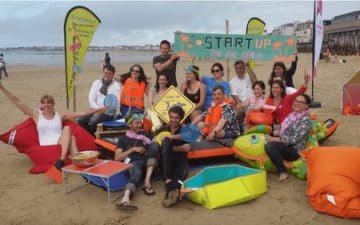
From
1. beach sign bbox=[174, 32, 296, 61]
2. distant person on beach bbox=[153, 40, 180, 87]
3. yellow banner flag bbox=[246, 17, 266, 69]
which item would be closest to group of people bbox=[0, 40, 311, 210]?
distant person on beach bbox=[153, 40, 180, 87]

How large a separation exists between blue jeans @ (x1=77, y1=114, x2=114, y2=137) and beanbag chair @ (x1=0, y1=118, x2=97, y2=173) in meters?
0.59

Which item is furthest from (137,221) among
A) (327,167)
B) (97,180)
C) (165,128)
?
(327,167)

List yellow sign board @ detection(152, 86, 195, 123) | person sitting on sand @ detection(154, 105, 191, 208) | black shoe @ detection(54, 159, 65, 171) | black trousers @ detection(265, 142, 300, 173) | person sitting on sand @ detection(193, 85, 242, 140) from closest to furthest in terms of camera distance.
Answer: person sitting on sand @ detection(154, 105, 191, 208) → black trousers @ detection(265, 142, 300, 173) → black shoe @ detection(54, 159, 65, 171) → person sitting on sand @ detection(193, 85, 242, 140) → yellow sign board @ detection(152, 86, 195, 123)

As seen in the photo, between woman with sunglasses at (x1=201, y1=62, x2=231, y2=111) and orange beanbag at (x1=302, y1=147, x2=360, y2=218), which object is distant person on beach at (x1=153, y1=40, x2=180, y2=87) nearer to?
woman with sunglasses at (x1=201, y1=62, x2=231, y2=111)

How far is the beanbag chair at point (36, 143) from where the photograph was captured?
5746 mm

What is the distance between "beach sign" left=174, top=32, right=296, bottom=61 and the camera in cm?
755

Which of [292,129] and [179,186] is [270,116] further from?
[179,186]

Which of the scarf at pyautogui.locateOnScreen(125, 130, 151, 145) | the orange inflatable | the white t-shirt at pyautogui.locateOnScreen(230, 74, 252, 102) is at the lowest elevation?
the scarf at pyautogui.locateOnScreen(125, 130, 151, 145)

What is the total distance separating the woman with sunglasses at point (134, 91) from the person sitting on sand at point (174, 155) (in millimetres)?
1677

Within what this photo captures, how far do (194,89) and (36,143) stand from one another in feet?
8.87

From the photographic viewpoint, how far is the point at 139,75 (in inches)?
271

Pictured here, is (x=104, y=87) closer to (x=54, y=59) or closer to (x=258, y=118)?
(x=258, y=118)

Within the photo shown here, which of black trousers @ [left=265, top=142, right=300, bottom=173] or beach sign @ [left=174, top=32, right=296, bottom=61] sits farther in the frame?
beach sign @ [left=174, top=32, right=296, bottom=61]

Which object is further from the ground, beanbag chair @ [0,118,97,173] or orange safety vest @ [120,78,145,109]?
orange safety vest @ [120,78,145,109]
